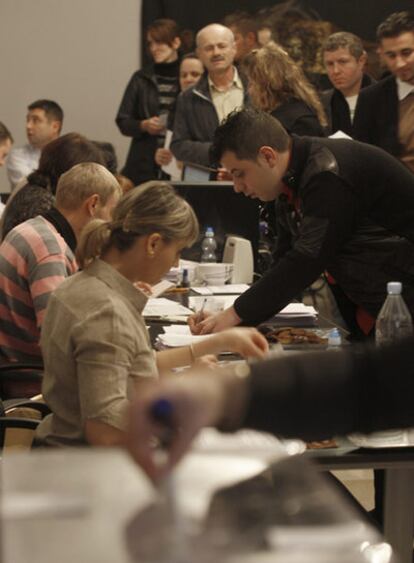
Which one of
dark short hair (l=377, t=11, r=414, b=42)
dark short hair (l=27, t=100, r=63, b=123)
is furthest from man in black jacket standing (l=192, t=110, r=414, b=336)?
dark short hair (l=27, t=100, r=63, b=123)

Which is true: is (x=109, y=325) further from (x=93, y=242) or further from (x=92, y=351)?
(x=93, y=242)

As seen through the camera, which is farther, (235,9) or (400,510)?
(235,9)

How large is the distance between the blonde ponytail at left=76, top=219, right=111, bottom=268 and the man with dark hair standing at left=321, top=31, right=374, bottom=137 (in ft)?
12.9

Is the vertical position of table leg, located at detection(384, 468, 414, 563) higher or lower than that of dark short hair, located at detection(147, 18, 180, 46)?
lower

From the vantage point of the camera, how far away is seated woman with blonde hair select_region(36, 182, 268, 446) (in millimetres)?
2506

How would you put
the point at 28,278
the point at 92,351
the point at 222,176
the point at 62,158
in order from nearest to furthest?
the point at 92,351 < the point at 28,278 < the point at 62,158 < the point at 222,176

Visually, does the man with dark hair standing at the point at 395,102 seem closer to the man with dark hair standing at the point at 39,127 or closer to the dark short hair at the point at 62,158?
the dark short hair at the point at 62,158

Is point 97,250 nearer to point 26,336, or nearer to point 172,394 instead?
point 26,336

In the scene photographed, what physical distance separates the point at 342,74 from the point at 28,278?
3358 mm

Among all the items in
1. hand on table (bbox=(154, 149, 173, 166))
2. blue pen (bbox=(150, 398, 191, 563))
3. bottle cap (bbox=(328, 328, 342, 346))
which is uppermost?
blue pen (bbox=(150, 398, 191, 563))

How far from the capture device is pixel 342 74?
6637mm

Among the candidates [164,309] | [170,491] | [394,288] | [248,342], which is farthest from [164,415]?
[164,309]

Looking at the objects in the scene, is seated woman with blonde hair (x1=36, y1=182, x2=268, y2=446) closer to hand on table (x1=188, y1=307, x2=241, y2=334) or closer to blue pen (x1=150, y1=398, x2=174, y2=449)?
hand on table (x1=188, y1=307, x2=241, y2=334)

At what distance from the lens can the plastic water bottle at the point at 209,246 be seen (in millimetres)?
5359
